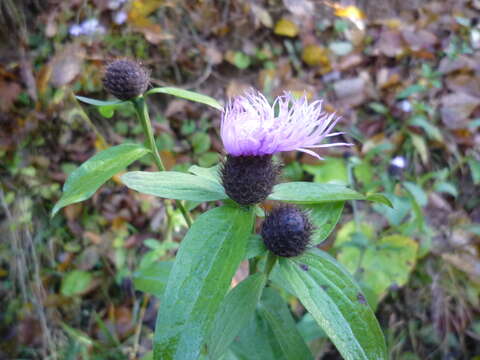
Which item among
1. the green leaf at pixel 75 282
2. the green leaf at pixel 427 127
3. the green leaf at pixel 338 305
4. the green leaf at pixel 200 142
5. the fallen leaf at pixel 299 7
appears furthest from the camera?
the fallen leaf at pixel 299 7

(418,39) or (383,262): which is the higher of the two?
(418,39)

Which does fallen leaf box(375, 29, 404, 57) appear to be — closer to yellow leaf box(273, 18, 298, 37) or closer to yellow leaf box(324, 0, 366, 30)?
yellow leaf box(324, 0, 366, 30)

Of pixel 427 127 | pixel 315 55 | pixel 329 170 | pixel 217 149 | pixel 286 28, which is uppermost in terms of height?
pixel 286 28

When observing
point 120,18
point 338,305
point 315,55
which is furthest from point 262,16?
point 338,305

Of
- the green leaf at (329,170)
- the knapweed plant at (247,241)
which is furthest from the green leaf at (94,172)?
the green leaf at (329,170)

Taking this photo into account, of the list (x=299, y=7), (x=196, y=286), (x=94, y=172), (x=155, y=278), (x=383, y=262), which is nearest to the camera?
(x=196, y=286)

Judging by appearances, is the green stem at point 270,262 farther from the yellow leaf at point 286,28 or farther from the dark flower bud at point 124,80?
the yellow leaf at point 286,28

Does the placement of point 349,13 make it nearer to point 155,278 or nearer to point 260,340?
point 155,278

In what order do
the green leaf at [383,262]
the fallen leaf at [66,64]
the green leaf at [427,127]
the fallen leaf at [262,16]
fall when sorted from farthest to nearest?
1. the fallen leaf at [262,16]
2. the green leaf at [427,127]
3. the fallen leaf at [66,64]
4. the green leaf at [383,262]
